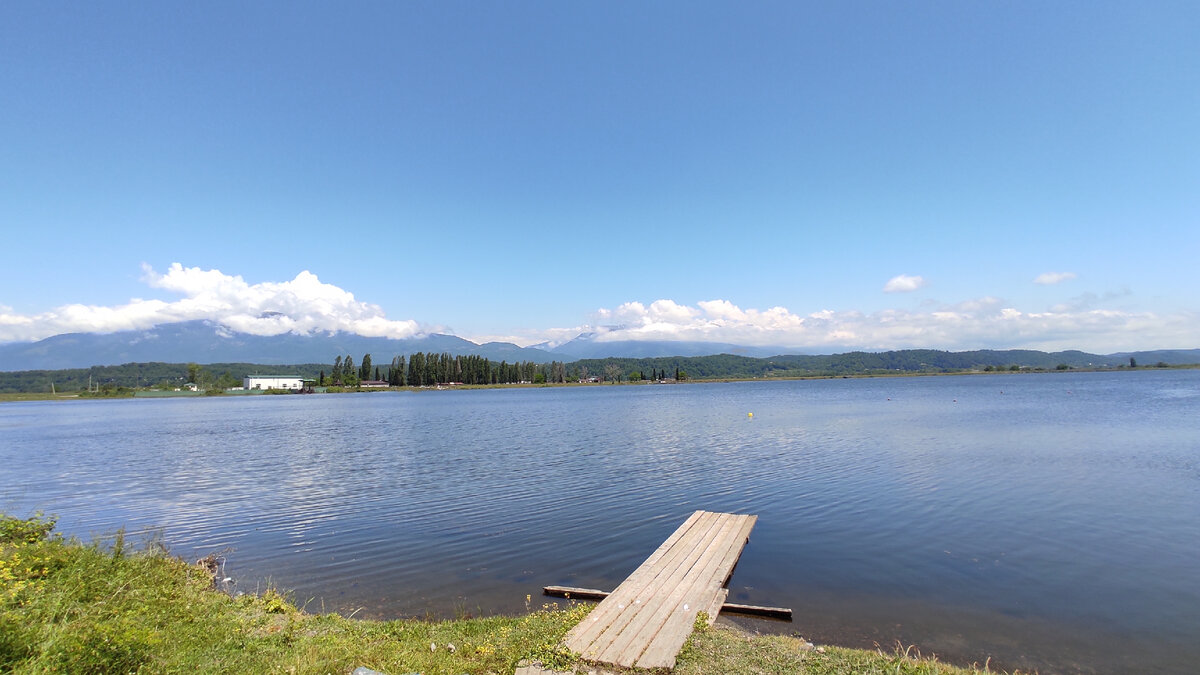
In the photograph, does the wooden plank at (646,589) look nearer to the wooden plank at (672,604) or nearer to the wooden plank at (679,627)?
the wooden plank at (672,604)

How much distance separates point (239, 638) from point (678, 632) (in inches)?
252

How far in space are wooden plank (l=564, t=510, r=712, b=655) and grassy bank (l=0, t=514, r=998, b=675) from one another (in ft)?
Answer: 0.85

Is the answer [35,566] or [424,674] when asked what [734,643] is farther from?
[35,566]

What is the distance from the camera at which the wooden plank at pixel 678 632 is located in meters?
7.86

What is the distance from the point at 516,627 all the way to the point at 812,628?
532cm

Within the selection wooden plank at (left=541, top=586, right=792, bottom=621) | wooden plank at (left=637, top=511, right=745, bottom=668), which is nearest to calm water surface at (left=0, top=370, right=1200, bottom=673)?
wooden plank at (left=541, top=586, right=792, bottom=621)

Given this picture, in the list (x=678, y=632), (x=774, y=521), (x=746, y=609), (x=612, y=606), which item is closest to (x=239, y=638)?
(x=612, y=606)

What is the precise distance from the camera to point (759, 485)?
908 inches

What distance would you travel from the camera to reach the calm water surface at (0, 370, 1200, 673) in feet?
36.0

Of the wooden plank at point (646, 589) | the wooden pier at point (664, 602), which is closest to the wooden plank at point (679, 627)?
the wooden pier at point (664, 602)

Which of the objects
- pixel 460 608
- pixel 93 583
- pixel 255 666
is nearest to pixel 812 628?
pixel 460 608

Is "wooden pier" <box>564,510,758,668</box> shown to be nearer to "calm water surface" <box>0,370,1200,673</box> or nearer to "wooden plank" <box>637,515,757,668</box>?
"wooden plank" <box>637,515,757,668</box>

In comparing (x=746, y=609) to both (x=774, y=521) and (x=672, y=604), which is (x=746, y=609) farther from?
(x=774, y=521)

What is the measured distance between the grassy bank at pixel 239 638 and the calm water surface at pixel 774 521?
1.97 meters
